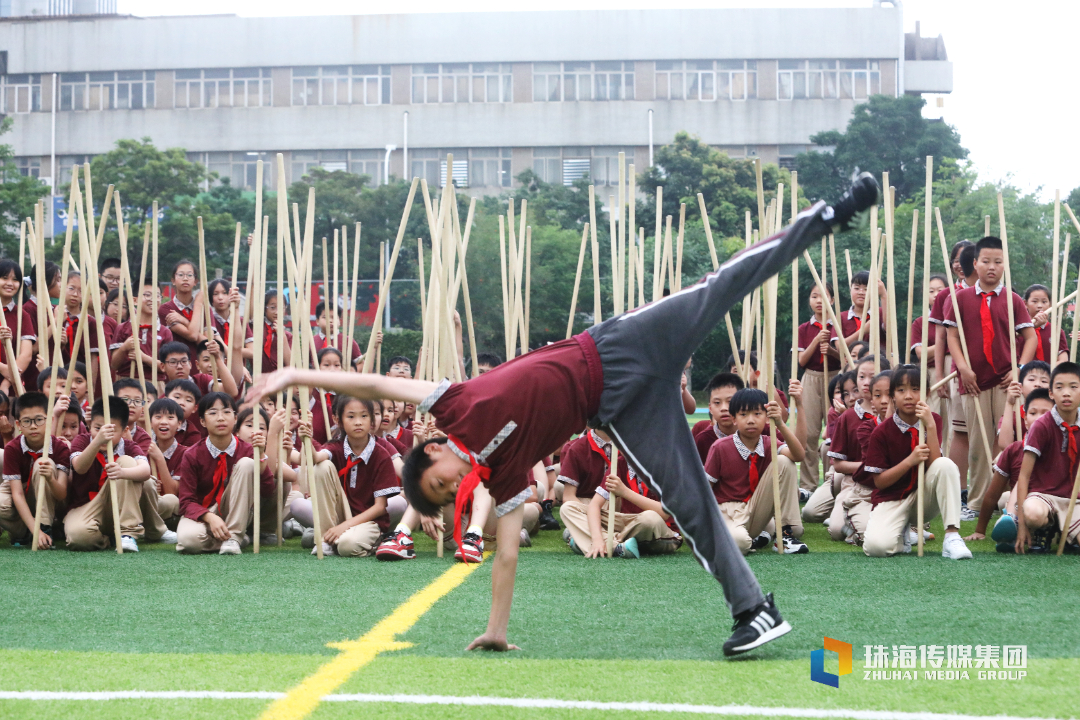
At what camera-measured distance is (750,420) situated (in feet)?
16.5

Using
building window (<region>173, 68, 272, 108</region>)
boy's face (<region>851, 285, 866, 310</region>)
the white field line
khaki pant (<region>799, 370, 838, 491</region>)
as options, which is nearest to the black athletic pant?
the white field line

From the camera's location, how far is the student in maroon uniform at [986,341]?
5.92 meters

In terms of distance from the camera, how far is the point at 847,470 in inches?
221

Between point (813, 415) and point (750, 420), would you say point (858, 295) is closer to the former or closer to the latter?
point (813, 415)

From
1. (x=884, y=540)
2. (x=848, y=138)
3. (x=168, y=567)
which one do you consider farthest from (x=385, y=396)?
(x=848, y=138)

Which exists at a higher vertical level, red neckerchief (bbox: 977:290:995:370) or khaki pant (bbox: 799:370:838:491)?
red neckerchief (bbox: 977:290:995:370)

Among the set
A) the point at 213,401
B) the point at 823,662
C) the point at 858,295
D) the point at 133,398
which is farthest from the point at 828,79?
the point at 823,662

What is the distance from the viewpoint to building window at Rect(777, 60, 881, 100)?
3303cm

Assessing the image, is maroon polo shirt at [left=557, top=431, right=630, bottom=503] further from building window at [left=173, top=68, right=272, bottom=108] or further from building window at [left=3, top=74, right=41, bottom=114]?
building window at [left=3, top=74, right=41, bottom=114]

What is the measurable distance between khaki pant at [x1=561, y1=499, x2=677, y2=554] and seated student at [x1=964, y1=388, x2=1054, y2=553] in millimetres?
1440

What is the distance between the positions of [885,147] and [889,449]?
24.3m

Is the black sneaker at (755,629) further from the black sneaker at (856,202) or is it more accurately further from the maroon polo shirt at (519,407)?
the black sneaker at (856,202)

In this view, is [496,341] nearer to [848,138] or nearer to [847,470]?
[848,138]

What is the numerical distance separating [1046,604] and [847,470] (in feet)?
6.48
